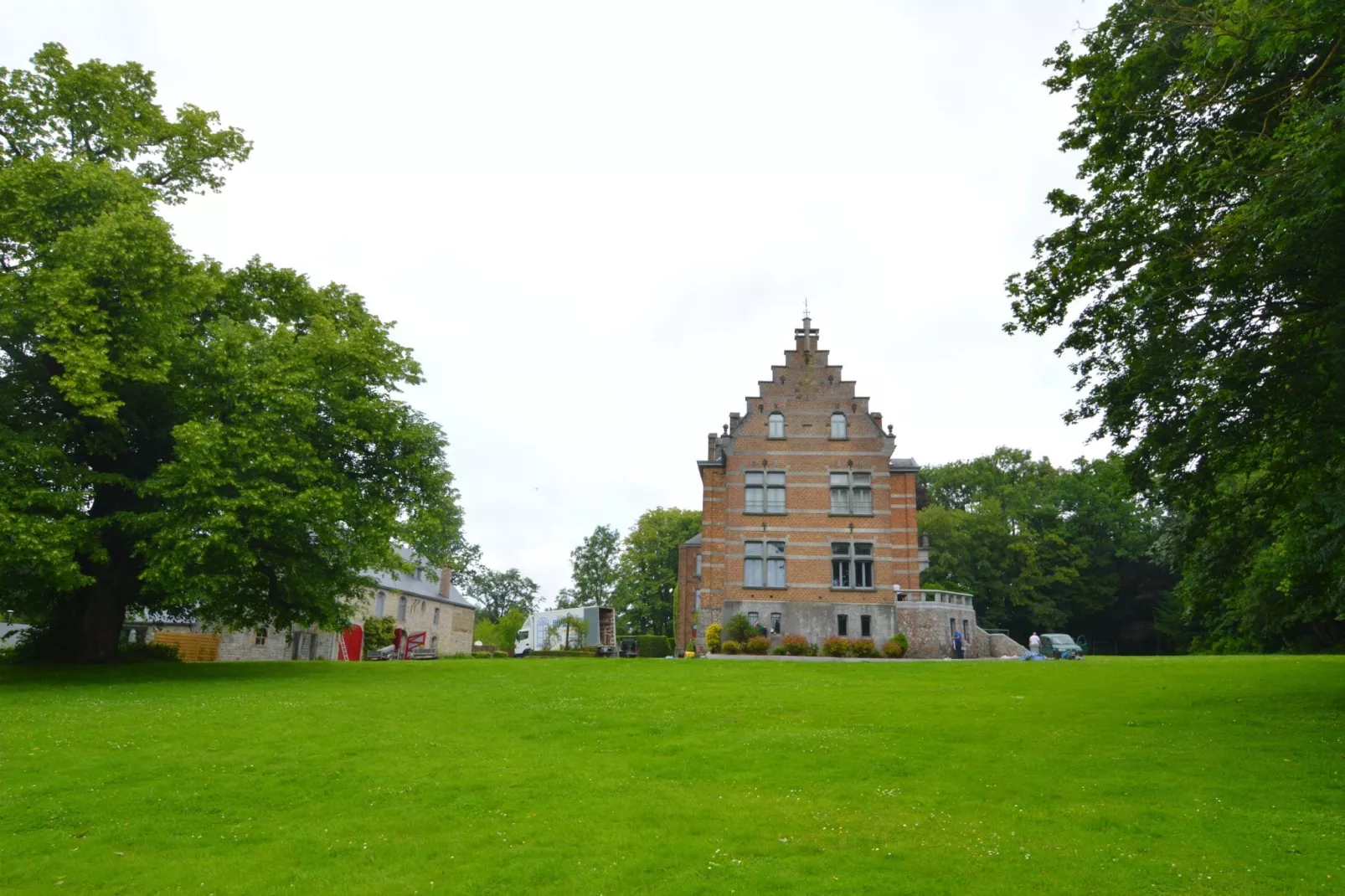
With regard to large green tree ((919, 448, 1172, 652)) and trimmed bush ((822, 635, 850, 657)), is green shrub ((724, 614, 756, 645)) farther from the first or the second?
Answer: large green tree ((919, 448, 1172, 652))

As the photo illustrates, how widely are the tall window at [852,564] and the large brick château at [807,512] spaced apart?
0.05 m

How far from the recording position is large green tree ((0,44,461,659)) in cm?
2203

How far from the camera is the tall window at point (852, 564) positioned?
41406 millimetres

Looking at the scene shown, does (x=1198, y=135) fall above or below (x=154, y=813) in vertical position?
above

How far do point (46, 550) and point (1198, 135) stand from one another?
24.4 metres

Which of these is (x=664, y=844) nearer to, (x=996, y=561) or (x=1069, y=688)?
(x=1069, y=688)

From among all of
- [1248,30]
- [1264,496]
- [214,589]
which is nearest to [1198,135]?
[1248,30]

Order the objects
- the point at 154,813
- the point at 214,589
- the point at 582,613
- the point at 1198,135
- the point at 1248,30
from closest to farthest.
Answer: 1. the point at 154,813
2. the point at 1248,30
3. the point at 1198,135
4. the point at 214,589
5. the point at 582,613

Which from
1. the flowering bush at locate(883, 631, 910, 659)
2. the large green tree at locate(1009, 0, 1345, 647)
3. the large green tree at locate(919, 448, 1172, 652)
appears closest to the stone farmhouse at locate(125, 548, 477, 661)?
the flowering bush at locate(883, 631, 910, 659)

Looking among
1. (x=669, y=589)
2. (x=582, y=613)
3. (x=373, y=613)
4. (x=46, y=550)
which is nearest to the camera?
(x=46, y=550)

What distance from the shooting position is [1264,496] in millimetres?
16766

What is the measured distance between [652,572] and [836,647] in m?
41.8

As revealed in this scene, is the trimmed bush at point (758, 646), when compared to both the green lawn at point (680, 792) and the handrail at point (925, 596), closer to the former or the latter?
the handrail at point (925, 596)

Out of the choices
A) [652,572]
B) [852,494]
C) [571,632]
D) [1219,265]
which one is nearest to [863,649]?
[852,494]
